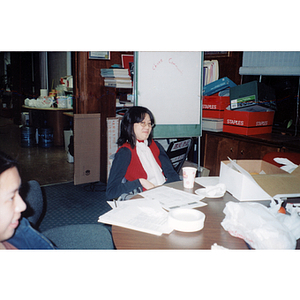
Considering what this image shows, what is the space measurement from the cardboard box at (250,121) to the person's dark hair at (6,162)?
2.14 metres

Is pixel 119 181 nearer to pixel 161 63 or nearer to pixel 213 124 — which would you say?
pixel 161 63

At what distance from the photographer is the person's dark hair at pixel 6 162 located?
2.38 ft

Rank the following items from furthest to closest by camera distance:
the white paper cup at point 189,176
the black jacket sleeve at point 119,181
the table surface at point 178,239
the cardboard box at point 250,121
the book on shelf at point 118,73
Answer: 1. the book on shelf at point 118,73
2. the cardboard box at point 250,121
3. the black jacket sleeve at point 119,181
4. the white paper cup at point 189,176
5. the table surface at point 178,239

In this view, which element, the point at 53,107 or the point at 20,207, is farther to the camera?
the point at 53,107

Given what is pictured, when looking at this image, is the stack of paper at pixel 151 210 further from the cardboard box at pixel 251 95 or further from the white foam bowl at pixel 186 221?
the cardboard box at pixel 251 95

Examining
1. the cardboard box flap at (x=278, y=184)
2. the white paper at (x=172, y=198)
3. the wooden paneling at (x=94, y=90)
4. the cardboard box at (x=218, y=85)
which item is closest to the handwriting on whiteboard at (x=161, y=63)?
the cardboard box at (x=218, y=85)

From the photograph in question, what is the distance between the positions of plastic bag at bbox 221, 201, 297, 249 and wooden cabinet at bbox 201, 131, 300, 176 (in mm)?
Result: 1476

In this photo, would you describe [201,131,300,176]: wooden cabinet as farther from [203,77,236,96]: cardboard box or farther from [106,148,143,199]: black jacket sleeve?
[106,148,143,199]: black jacket sleeve
